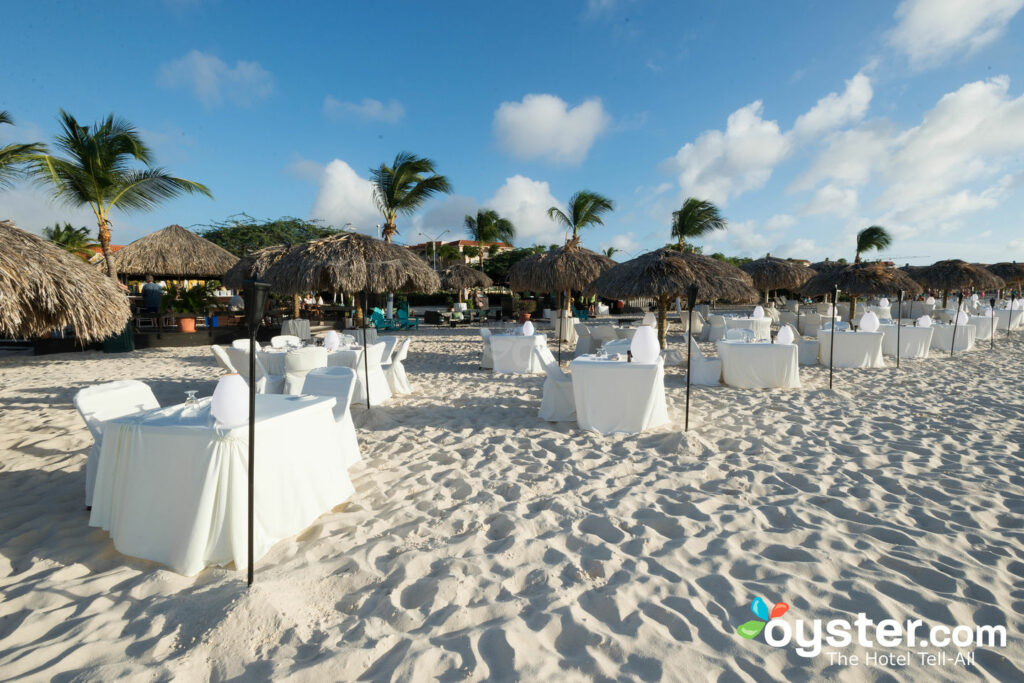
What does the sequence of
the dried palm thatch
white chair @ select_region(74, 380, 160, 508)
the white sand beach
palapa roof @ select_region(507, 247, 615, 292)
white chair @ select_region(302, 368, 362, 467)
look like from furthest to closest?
the dried palm thatch < palapa roof @ select_region(507, 247, 615, 292) < white chair @ select_region(302, 368, 362, 467) < white chair @ select_region(74, 380, 160, 508) < the white sand beach

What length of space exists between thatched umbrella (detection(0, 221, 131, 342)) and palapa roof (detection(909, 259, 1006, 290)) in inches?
953

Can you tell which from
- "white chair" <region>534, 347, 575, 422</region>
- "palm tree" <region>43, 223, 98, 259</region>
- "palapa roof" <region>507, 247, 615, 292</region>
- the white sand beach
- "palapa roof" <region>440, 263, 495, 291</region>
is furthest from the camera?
"palm tree" <region>43, 223, 98, 259</region>

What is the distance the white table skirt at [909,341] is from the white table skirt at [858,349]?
5.02ft

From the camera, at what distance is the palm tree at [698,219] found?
16.2m

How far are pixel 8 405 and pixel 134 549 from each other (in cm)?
555

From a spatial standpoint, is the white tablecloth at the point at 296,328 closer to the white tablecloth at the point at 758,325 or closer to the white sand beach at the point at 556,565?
the white sand beach at the point at 556,565

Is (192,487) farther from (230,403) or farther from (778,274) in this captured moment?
(778,274)

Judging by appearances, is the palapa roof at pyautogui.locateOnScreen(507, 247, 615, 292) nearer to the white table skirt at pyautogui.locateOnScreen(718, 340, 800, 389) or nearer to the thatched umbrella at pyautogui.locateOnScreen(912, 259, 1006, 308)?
the white table skirt at pyautogui.locateOnScreen(718, 340, 800, 389)

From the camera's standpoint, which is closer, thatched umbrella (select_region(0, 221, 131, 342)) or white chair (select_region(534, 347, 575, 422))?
thatched umbrella (select_region(0, 221, 131, 342))

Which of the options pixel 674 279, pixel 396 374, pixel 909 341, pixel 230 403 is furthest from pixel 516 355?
pixel 909 341

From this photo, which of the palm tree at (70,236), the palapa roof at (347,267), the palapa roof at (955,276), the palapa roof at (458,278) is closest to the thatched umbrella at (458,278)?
the palapa roof at (458,278)

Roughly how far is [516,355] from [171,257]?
12.4 metres

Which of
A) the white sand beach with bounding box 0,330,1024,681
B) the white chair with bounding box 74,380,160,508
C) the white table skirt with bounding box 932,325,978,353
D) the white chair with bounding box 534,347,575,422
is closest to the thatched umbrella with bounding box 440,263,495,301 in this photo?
the white chair with bounding box 534,347,575,422

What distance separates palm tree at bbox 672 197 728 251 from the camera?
638 inches
